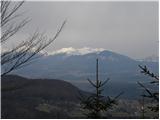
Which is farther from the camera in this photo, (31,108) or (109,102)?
(31,108)

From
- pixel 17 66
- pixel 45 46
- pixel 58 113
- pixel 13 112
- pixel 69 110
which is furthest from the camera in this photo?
pixel 69 110

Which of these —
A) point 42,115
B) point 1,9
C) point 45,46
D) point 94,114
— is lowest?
point 42,115

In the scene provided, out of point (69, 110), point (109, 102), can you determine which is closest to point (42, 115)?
point (69, 110)

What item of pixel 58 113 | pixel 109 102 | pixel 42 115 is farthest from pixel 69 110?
pixel 109 102

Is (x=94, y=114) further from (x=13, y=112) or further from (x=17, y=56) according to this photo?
(x=13, y=112)

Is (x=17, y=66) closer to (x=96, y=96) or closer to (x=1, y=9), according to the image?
(x=1, y=9)

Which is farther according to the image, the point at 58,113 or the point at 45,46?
the point at 58,113

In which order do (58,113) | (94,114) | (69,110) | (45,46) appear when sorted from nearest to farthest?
(45,46) → (94,114) → (58,113) → (69,110)

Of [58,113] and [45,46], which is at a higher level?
[45,46]

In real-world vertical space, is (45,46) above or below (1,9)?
below
